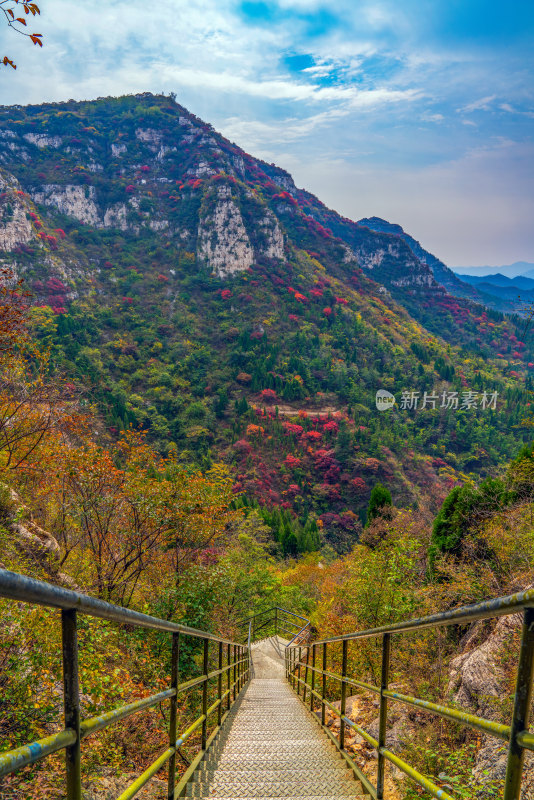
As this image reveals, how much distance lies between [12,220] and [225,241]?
45.8 meters

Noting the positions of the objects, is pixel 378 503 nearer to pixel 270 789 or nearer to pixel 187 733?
pixel 270 789

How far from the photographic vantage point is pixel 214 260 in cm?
10131

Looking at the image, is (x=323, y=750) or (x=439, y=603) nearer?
(x=323, y=750)

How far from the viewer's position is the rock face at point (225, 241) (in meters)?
102

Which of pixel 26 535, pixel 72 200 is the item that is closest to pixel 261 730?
pixel 26 535

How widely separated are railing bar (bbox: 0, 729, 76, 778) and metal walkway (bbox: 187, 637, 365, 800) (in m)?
2.24

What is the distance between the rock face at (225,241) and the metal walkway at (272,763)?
102 metres

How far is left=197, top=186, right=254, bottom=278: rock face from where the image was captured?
101688 millimetres

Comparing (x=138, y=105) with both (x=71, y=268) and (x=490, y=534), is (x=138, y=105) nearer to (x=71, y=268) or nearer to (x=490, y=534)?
(x=71, y=268)

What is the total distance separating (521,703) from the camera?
102 cm

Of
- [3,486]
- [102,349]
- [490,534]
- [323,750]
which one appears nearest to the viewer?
[323,750]

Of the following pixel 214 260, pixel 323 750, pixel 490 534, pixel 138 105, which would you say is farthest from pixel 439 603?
pixel 138 105

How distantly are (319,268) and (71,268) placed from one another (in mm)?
61689

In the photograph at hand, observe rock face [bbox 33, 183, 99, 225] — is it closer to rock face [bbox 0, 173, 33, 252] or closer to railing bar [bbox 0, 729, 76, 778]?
rock face [bbox 0, 173, 33, 252]
